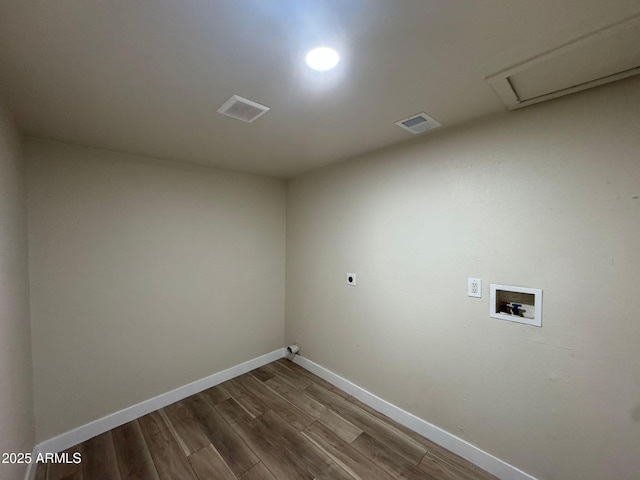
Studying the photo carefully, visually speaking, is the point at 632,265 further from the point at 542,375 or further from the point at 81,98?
the point at 81,98

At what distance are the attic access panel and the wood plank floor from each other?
2.37m

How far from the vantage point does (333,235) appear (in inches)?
110

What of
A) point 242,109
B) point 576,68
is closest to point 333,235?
point 242,109

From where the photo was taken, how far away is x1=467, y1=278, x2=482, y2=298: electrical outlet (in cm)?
179

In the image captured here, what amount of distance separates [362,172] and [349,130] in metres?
0.62

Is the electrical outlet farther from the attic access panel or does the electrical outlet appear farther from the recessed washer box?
the attic access panel

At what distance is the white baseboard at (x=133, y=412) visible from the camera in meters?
1.92

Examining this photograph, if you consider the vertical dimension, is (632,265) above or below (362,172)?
below

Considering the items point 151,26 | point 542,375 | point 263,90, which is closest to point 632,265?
point 542,375

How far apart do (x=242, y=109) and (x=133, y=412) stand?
264 cm

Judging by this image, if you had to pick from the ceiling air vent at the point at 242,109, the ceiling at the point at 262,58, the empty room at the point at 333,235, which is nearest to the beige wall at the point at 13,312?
the empty room at the point at 333,235

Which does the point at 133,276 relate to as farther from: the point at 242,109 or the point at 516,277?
the point at 516,277

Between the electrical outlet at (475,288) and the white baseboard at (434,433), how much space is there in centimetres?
105

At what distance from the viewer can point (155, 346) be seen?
2.43 m
